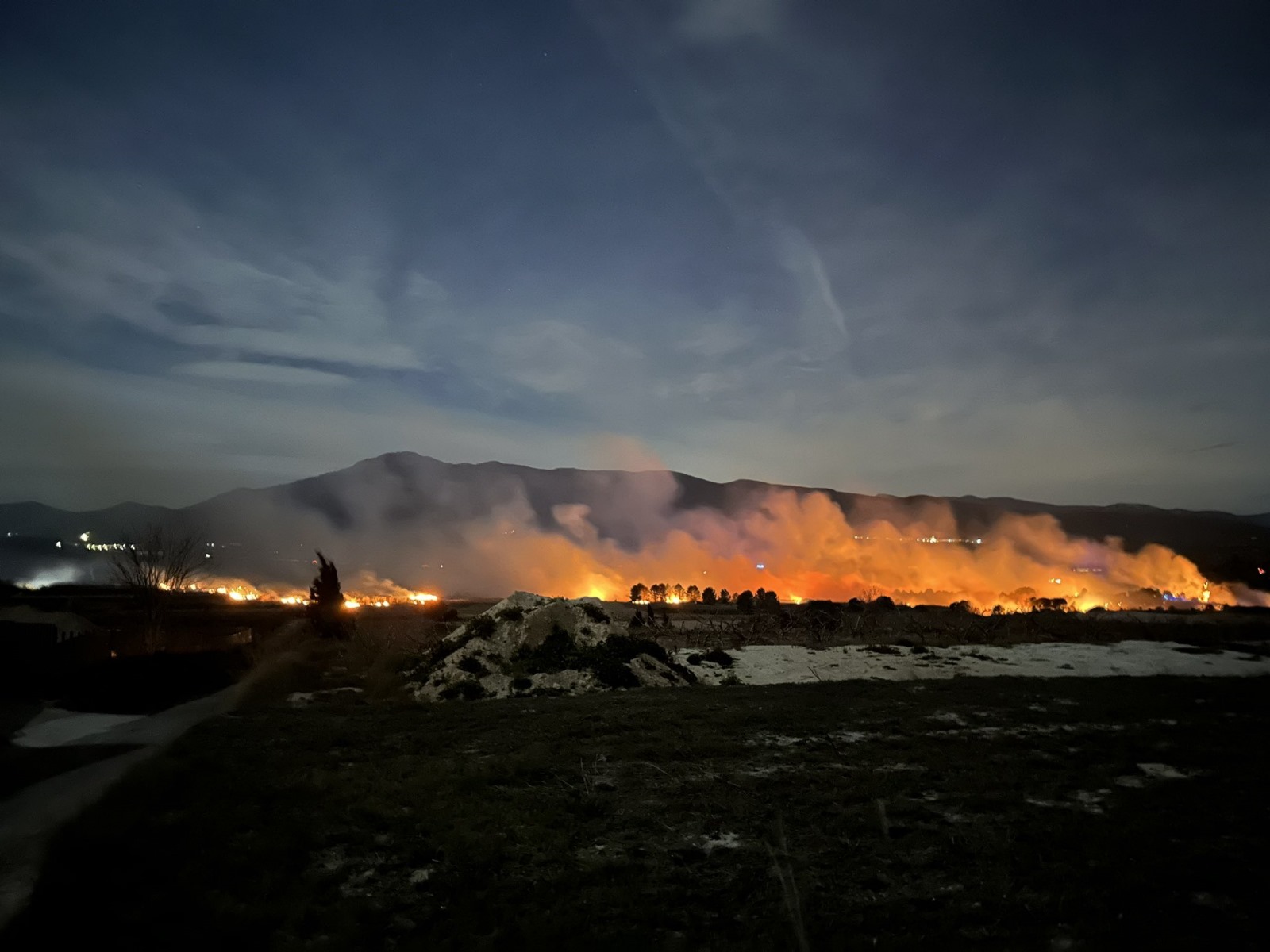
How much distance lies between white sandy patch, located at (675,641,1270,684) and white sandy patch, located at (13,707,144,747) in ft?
52.2

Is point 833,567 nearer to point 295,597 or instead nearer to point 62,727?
point 295,597

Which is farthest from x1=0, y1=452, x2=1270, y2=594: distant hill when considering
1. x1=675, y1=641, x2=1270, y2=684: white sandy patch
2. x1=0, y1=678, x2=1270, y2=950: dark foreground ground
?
x1=0, y1=678, x2=1270, y2=950: dark foreground ground

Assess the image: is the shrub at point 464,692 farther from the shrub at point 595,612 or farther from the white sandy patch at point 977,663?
the white sandy patch at point 977,663

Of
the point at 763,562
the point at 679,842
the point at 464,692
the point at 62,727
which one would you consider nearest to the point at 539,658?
the point at 464,692

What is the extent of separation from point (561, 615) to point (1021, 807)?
17.3 m

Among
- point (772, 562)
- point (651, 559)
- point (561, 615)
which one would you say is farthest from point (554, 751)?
point (651, 559)

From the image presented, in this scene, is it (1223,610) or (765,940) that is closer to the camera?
(765,940)

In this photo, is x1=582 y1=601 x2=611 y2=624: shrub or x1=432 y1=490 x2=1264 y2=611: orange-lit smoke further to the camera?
x1=432 y1=490 x2=1264 y2=611: orange-lit smoke

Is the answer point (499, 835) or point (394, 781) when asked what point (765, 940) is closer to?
point (499, 835)

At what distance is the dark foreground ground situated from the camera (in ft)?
18.1

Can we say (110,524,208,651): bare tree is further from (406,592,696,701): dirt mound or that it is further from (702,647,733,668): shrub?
(702,647,733,668): shrub

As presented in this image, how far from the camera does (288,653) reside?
25.0m

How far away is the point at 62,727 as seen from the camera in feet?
43.3

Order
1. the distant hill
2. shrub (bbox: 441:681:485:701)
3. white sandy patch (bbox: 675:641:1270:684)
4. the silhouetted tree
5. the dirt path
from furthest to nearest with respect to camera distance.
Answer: the distant hill
the silhouetted tree
white sandy patch (bbox: 675:641:1270:684)
shrub (bbox: 441:681:485:701)
the dirt path
